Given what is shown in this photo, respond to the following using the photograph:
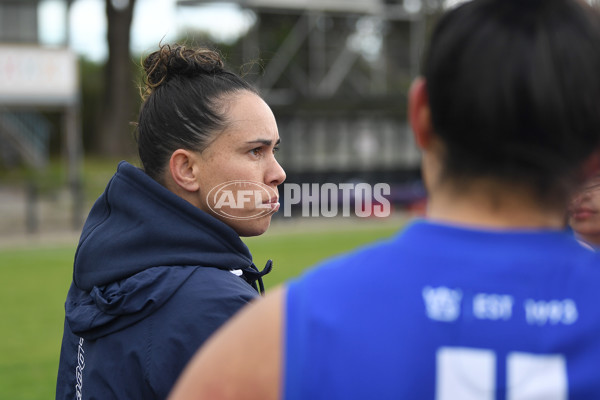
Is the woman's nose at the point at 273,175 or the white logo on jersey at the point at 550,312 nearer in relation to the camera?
the white logo on jersey at the point at 550,312

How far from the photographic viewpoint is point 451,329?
3.59 ft

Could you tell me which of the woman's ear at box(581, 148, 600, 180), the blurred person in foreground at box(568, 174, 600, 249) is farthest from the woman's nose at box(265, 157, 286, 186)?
the woman's ear at box(581, 148, 600, 180)

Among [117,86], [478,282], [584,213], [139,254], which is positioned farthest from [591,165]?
[117,86]

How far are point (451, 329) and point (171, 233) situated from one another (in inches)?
38.4

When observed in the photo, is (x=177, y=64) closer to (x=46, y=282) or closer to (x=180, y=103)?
(x=180, y=103)

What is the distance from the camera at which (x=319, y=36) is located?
30766mm

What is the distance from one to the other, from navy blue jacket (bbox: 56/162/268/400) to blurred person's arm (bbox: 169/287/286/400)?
0.62 metres

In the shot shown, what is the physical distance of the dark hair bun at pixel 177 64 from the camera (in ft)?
7.13

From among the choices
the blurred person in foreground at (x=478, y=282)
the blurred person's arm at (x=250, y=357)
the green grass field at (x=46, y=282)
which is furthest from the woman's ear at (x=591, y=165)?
the green grass field at (x=46, y=282)

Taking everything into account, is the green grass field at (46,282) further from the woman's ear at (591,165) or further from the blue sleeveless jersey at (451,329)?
the woman's ear at (591,165)

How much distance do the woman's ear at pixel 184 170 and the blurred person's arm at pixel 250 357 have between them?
1004mm

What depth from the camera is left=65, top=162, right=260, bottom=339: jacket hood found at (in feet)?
6.01

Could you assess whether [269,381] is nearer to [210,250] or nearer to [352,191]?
[210,250]

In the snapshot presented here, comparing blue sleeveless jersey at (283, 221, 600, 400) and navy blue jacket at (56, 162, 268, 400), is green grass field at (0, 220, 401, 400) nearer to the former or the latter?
navy blue jacket at (56, 162, 268, 400)
